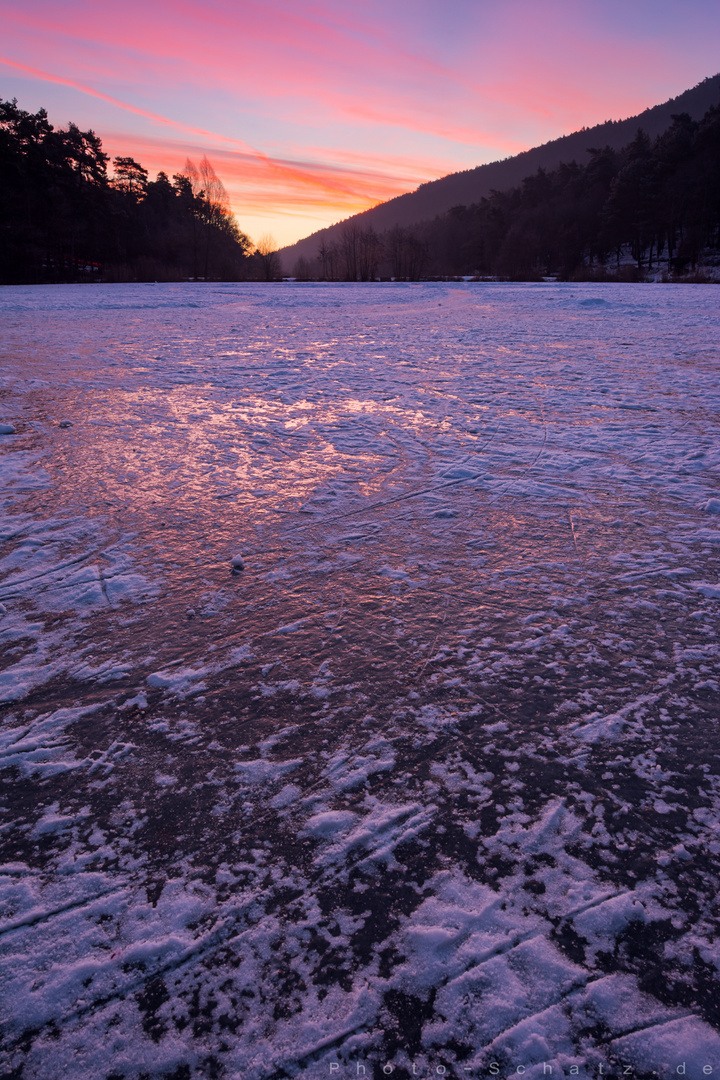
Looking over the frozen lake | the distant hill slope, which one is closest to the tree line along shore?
the frozen lake

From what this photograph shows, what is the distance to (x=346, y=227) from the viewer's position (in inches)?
2184

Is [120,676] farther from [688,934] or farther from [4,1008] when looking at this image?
[688,934]

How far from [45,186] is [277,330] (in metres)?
44.5

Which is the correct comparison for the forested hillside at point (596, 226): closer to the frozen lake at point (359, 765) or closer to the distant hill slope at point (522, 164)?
the frozen lake at point (359, 765)

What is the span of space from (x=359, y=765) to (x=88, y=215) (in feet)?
194

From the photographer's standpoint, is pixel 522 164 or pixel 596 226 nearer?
pixel 596 226

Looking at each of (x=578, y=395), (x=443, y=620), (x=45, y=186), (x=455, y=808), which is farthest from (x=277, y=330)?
(x=45, y=186)

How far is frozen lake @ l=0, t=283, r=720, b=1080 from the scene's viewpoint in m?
1.30

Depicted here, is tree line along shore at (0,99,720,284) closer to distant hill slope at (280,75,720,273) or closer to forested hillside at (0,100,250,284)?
forested hillside at (0,100,250,284)

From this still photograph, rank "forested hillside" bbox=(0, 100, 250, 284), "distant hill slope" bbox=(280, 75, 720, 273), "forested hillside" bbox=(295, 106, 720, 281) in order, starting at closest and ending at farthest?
"forested hillside" bbox=(0, 100, 250, 284) < "forested hillside" bbox=(295, 106, 720, 281) < "distant hill slope" bbox=(280, 75, 720, 273)

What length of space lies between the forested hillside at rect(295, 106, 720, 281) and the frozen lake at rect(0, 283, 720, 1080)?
37550 millimetres

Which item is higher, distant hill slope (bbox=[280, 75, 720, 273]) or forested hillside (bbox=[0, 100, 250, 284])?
distant hill slope (bbox=[280, 75, 720, 273])

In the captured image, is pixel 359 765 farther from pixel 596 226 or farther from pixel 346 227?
pixel 596 226

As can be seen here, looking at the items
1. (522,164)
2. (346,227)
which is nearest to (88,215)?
(346,227)
